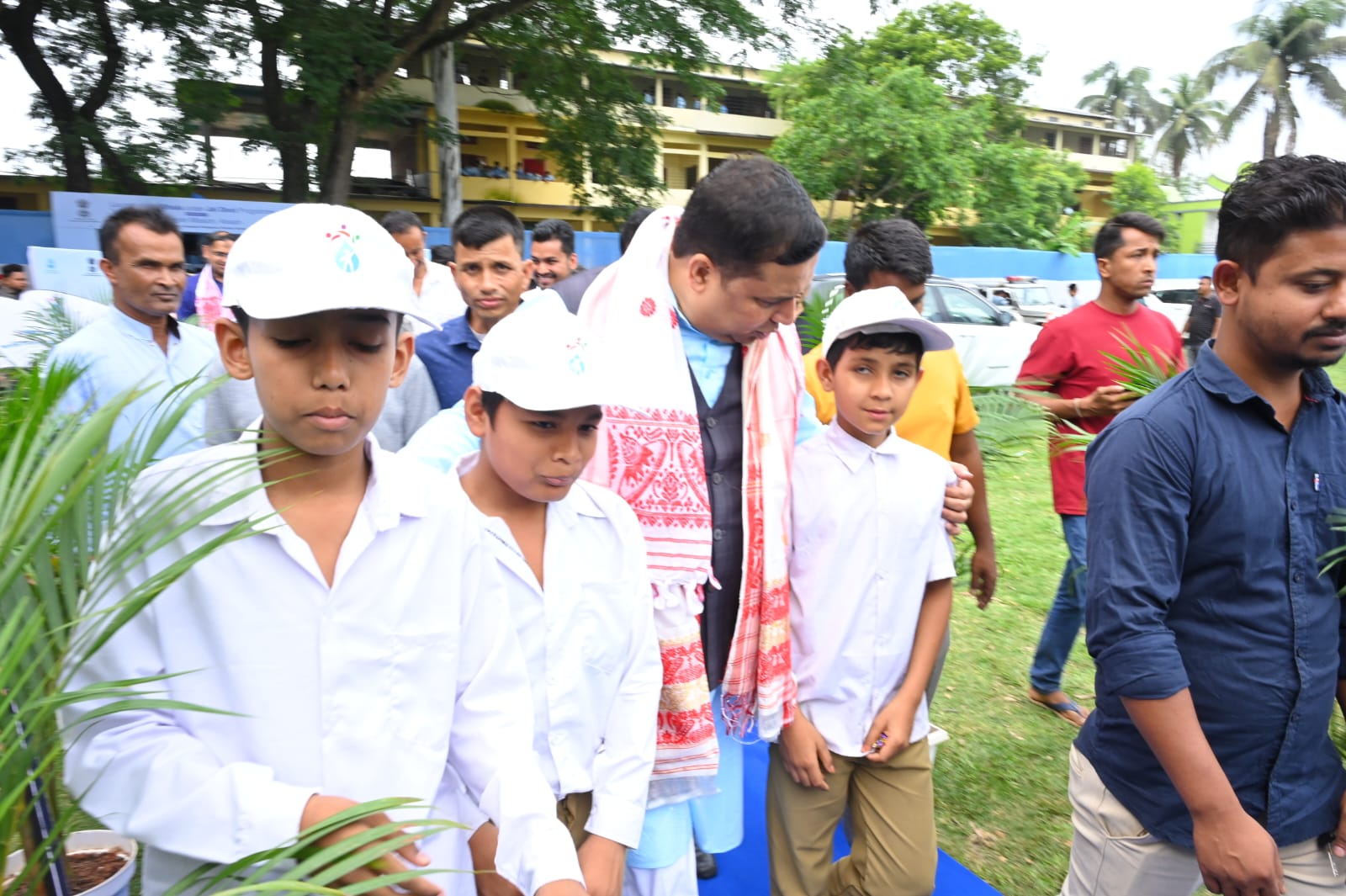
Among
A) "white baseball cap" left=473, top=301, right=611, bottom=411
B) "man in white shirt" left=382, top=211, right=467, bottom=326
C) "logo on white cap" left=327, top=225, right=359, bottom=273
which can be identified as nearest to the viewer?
"logo on white cap" left=327, top=225, right=359, bottom=273

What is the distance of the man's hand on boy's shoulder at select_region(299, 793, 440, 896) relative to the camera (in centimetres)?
112

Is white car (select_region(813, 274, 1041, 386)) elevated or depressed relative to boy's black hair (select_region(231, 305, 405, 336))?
depressed

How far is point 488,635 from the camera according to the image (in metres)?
1.46

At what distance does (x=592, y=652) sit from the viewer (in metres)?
1.66

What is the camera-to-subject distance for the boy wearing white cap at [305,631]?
116 cm

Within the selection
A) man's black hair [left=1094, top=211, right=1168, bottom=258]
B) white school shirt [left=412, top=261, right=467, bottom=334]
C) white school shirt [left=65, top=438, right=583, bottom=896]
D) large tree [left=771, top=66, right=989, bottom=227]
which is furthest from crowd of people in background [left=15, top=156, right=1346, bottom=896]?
large tree [left=771, top=66, right=989, bottom=227]

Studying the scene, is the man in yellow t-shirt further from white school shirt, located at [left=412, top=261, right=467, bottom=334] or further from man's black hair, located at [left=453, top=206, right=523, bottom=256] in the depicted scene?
white school shirt, located at [left=412, top=261, right=467, bottom=334]

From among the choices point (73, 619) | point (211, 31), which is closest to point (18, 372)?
point (73, 619)

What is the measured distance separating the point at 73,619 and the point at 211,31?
16.6 meters

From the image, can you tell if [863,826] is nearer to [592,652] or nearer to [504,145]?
Answer: [592,652]

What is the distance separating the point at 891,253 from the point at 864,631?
1.31m

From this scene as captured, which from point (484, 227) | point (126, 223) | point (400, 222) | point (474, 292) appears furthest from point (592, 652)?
point (400, 222)

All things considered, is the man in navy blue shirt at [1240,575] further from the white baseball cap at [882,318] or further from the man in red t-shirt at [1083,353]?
the man in red t-shirt at [1083,353]

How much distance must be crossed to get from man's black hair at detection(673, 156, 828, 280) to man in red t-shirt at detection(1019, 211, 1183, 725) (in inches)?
80.1
